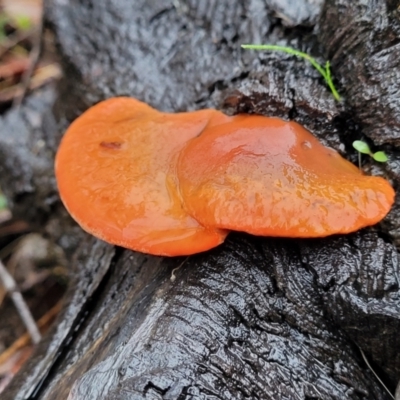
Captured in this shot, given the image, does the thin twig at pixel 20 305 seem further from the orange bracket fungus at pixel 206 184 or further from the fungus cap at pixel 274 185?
the fungus cap at pixel 274 185

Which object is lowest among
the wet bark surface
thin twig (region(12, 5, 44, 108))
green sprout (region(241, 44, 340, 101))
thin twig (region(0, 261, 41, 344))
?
thin twig (region(0, 261, 41, 344))

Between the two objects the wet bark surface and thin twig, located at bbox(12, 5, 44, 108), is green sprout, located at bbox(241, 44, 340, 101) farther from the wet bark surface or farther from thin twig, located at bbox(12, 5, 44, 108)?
thin twig, located at bbox(12, 5, 44, 108)

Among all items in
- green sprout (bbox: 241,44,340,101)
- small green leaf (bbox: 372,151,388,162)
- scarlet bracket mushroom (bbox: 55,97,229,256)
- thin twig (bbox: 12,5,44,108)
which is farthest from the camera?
thin twig (bbox: 12,5,44,108)

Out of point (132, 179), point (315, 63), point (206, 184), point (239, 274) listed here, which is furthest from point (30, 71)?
point (239, 274)

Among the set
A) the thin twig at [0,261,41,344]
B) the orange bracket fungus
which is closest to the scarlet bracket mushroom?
the orange bracket fungus

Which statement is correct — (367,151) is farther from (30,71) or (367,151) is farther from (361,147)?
(30,71)

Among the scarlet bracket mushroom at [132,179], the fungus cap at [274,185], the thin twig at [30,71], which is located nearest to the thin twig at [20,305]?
the thin twig at [30,71]

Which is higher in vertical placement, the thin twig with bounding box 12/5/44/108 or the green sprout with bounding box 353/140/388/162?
the green sprout with bounding box 353/140/388/162

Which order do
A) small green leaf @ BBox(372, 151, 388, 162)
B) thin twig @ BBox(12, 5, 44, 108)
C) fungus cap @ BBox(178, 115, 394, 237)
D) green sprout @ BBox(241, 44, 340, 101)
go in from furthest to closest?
thin twig @ BBox(12, 5, 44, 108) → green sprout @ BBox(241, 44, 340, 101) → small green leaf @ BBox(372, 151, 388, 162) → fungus cap @ BBox(178, 115, 394, 237)
